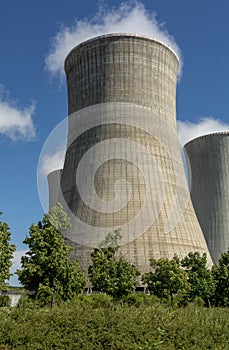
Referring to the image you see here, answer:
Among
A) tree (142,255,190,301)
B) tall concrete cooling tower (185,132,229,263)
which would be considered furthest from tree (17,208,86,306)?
tall concrete cooling tower (185,132,229,263)

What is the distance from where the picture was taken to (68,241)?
2080cm

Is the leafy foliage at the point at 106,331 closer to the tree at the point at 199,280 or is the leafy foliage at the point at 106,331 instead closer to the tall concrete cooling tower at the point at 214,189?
the tree at the point at 199,280

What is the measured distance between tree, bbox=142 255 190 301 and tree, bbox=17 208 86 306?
347 centimetres

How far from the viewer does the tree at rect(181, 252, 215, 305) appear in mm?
17828

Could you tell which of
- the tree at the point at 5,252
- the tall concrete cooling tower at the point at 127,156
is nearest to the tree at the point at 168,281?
the tall concrete cooling tower at the point at 127,156

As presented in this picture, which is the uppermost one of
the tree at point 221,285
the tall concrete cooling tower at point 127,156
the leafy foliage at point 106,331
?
the tall concrete cooling tower at point 127,156

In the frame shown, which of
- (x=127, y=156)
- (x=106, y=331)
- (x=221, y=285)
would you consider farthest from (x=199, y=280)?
(x=106, y=331)

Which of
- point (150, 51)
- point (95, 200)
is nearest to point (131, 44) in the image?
point (150, 51)

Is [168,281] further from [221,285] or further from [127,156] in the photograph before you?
[127,156]

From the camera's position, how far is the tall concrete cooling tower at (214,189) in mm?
29219

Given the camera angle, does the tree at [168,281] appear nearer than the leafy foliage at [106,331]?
No

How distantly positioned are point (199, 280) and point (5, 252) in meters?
8.08

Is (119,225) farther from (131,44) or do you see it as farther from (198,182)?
(198,182)

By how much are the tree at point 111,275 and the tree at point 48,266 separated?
1.94 m
